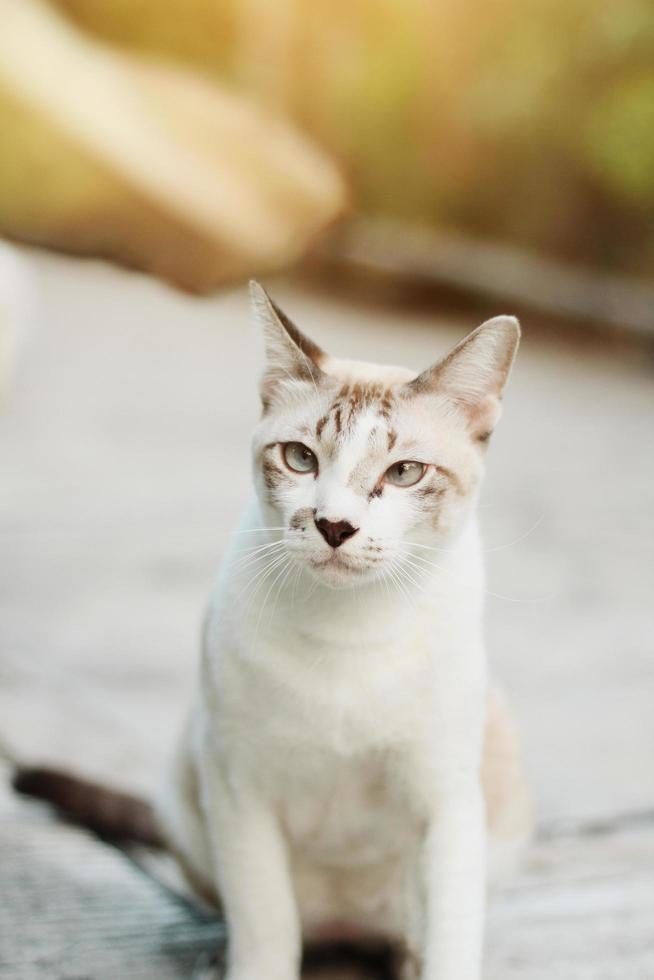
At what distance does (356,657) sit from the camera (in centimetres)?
112

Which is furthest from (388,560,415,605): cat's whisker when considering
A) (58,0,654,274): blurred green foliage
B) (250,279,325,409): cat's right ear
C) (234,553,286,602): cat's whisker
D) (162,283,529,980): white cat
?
(58,0,654,274): blurred green foliage

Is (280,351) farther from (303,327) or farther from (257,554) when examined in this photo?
(303,327)

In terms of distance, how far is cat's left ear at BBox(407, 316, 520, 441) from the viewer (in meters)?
1.11

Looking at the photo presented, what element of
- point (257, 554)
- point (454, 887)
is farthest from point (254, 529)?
point (454, 887)

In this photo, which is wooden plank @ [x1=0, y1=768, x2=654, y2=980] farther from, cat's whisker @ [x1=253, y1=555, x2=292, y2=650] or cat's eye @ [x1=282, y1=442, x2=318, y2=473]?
cat's eye @ [x1=282, y1=442, x2=318, y2=473]

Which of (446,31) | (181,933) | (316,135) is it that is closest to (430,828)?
(181,933)

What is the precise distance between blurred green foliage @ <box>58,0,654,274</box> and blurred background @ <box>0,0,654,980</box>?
0.05 ft

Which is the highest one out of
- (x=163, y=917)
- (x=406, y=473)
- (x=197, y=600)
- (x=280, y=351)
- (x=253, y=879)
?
(x=280, y=351)

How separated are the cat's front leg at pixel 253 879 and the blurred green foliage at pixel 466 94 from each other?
4.33 metres

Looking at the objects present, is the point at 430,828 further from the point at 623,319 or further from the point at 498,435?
the point at 623,319

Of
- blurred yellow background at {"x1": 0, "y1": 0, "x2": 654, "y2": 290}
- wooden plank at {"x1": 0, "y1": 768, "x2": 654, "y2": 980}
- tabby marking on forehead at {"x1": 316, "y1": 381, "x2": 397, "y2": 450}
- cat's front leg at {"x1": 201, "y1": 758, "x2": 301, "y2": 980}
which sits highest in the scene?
blurred yellow background at {"x1": 0, "y1": 0, "x2": 654, "y2": 290}

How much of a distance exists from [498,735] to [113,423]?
2585 mm

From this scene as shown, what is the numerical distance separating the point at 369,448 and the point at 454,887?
418mm

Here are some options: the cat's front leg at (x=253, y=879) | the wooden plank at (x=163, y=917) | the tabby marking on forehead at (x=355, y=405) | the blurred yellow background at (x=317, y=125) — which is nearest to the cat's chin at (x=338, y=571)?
the tabby marking on forehead at (x=355, y=405)
